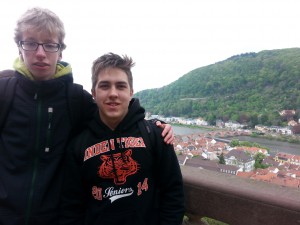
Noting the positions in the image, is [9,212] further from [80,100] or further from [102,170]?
[80,100]

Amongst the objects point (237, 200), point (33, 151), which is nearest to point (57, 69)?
point (33, 151)

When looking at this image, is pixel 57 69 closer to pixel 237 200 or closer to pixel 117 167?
pixel 117 167

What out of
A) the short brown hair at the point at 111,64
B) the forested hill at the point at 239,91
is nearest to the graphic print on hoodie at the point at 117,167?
the short brown hair at the point at 111,64

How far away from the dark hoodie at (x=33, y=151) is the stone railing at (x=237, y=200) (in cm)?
74

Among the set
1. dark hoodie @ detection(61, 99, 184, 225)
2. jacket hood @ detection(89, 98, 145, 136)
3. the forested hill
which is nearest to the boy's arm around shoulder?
dark hoodie @ detection(61, 99, 184, 225)

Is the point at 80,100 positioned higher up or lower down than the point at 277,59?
lower down

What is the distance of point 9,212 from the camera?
1419 mm

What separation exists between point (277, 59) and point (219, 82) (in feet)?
47.5

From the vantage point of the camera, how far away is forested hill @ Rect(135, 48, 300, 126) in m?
53.6

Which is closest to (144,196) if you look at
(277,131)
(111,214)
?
(111,214)

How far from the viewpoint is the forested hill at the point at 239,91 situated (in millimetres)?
53625

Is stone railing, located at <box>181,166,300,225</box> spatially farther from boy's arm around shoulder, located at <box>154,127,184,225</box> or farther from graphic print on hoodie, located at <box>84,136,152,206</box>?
graphic print on hoodie, located at <box>84,136,152,206</box>

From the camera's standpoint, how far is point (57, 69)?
1706 millimetres

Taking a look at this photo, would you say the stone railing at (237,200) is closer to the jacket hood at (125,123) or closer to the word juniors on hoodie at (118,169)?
the word juniors on hoodie at (118,169)
